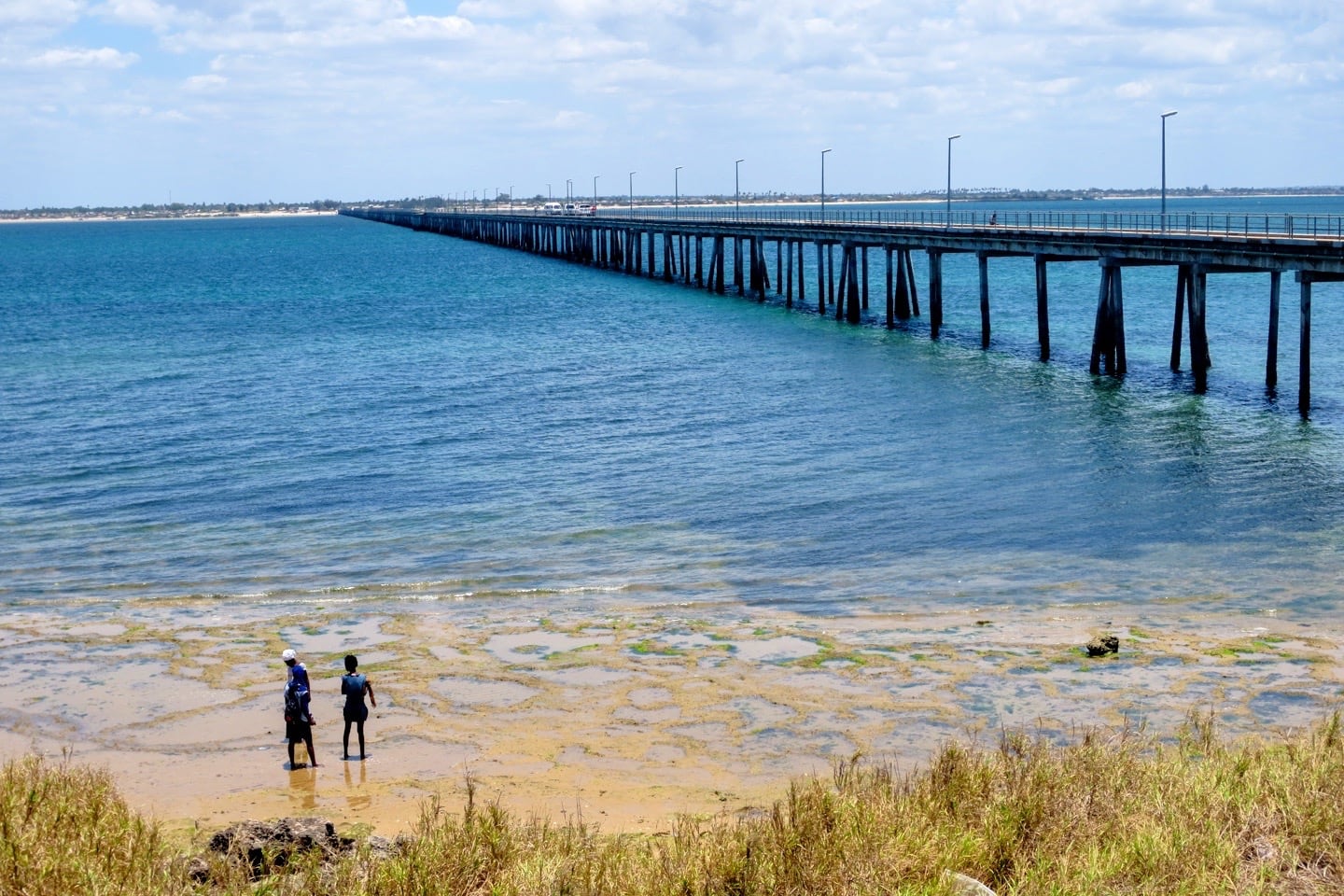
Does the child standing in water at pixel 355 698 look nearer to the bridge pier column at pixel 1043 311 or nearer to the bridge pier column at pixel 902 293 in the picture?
the bridge pier column at pixel 1043 311

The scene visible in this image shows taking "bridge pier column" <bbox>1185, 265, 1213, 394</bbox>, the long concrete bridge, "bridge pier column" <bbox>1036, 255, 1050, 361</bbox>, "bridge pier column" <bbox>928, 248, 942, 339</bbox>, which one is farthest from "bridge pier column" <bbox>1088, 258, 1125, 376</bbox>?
"bridge pier column" <bbox>928, 248, 942, 339</bbox>

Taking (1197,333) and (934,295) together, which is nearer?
(1197,333)

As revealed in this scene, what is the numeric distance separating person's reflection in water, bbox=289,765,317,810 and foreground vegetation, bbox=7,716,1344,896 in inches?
92.9

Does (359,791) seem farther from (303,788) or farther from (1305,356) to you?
(1305,356)

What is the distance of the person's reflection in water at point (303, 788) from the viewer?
1317 centimetres

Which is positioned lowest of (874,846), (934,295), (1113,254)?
(874,846)

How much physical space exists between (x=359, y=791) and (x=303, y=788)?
56 cm

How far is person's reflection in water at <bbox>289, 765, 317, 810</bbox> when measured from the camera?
43.2ft

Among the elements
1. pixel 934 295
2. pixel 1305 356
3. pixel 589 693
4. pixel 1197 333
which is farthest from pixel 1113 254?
pixel 589 693

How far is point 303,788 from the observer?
44.5 ft

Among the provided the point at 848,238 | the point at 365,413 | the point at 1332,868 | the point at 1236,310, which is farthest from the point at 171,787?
the point at 1236,310

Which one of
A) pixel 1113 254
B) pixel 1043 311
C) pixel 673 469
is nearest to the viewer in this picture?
pixel 673 469

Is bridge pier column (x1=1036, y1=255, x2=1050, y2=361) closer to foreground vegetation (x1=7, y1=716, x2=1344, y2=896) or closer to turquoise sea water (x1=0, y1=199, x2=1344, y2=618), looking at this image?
turquoise sea water (x1=0, y1=199, x2=1344, y2=618)

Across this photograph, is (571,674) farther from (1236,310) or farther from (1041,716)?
(1236,310)
